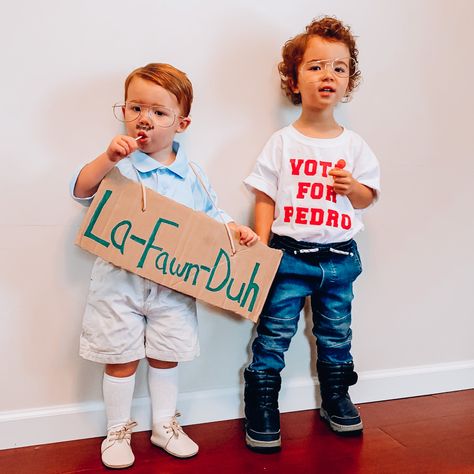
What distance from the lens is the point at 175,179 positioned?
40.6 inches

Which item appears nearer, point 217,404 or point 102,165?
point 102,165

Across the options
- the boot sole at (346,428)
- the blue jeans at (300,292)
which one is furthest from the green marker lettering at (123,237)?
the boot sole at (346,428)

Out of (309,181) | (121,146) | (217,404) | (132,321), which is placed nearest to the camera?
(121,146)

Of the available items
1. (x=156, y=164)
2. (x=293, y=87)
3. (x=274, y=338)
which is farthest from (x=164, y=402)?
(x=293, y=87)

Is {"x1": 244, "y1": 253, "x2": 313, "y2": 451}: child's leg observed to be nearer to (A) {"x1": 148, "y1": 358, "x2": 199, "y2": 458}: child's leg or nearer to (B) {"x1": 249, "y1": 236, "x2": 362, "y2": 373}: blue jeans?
(B) {"x1": 249, "y1": 236, "x2": 362, "y2": 373}: blue jeans

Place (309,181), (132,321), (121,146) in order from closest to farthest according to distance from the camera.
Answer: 1. (121,146)
2. (132,321)
3. (309,181)

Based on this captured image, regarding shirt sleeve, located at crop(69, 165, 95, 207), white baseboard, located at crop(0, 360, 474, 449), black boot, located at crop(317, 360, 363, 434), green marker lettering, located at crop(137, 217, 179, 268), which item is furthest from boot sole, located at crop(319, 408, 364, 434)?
shirt sleeve, located at crop(69, 165, 95, 207)

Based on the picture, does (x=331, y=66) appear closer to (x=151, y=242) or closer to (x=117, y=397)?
(x=151, y=242)

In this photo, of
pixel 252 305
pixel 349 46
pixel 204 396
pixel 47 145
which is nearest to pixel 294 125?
pixel 349 46

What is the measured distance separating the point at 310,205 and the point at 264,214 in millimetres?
104

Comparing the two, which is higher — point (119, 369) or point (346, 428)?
point (119, 369)

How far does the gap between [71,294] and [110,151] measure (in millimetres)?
343

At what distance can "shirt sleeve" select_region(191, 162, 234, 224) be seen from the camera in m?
1.08

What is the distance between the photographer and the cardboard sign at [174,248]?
0.94 metres
